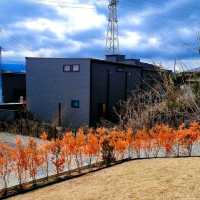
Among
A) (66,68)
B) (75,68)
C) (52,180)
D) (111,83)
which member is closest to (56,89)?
(66,68)

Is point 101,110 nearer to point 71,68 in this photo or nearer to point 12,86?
point 71,68

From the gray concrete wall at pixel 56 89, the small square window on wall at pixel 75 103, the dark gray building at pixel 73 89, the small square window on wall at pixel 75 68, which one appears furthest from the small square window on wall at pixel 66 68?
the small square window on wall at pixel 75 103

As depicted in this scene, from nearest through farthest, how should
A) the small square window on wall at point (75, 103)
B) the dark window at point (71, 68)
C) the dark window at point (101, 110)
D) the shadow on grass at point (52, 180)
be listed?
the shadow on grass at point (52, 180) < the dark window at point (71, 68) < the small square window on wall at point (75, 103) < the dark window at point (101, 110)

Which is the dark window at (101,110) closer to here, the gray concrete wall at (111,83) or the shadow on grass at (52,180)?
the gray concrete wall at (111,83)

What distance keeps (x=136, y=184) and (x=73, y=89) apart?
23.8 meters

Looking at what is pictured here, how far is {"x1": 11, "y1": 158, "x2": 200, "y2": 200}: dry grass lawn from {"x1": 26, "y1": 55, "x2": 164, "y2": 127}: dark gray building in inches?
818

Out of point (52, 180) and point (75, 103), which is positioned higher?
point (75, 103)

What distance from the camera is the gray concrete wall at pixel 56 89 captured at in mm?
29391

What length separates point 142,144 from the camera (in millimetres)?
10508

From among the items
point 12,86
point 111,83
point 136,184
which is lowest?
point 136,184

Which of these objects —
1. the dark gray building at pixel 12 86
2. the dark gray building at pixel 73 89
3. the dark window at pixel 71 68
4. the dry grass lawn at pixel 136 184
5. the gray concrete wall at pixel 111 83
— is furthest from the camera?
the dark gray building at pixel 12 86

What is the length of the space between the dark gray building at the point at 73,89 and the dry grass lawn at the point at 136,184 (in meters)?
20.8

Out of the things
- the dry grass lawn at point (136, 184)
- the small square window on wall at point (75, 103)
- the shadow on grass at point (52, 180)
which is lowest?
the shadow on grass at point (52, 180)

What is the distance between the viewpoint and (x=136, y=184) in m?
6.52
